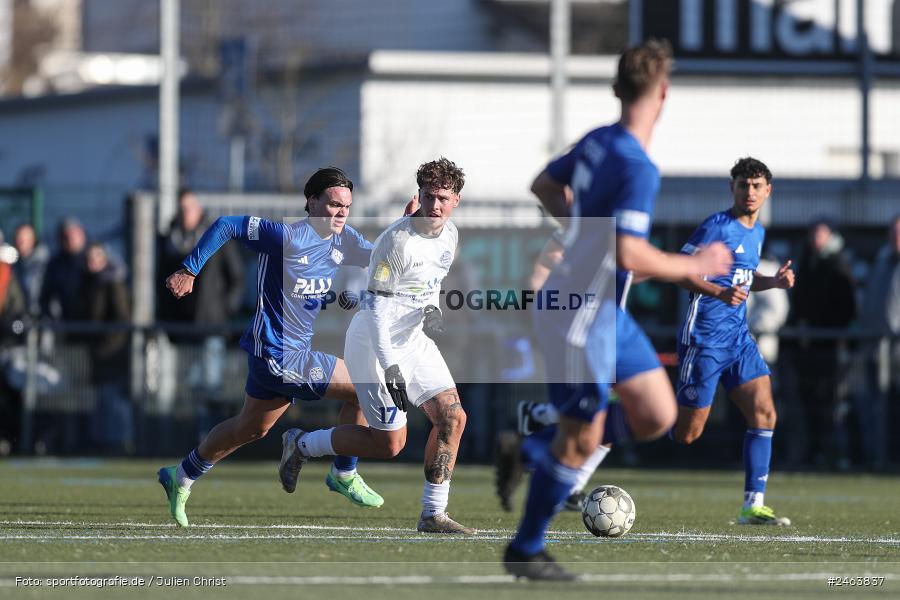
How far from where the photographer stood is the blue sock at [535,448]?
797 cm

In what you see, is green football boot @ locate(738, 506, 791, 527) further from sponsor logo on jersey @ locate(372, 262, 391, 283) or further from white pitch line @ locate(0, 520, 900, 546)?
sponsor logo on jersey @ locate(372, 262, 391, 283)

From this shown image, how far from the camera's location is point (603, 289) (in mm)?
7984

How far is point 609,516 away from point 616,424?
2036mm

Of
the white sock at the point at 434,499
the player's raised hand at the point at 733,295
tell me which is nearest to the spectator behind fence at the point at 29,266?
the white sock at the point at 434,499

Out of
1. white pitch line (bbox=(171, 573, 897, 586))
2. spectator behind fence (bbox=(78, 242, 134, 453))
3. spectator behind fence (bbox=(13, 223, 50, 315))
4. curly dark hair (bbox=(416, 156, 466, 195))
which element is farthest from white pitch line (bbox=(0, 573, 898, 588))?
spectator behind fence (bbox=(13, 223, 50, 315))

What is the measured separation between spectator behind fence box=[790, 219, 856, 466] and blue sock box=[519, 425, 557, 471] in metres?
10.1

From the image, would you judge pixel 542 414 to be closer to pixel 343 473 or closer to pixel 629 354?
pixel 343 473

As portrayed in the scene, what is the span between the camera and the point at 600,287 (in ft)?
26.2

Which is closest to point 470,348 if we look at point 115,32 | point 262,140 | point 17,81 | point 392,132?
point 392,132

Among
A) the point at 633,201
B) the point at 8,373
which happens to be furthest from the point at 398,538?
the point at 8,373

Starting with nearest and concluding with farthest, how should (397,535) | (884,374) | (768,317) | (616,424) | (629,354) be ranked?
(629,354)
(616,424)
(397,535)
(884,374)
(768,317)

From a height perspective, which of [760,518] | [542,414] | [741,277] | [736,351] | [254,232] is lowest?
[760,518]

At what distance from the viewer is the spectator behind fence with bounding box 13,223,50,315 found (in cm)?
1980

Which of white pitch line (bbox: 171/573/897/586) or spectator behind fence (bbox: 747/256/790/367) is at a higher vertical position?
spectator behind fence (bbox: 747/256/790/367)
